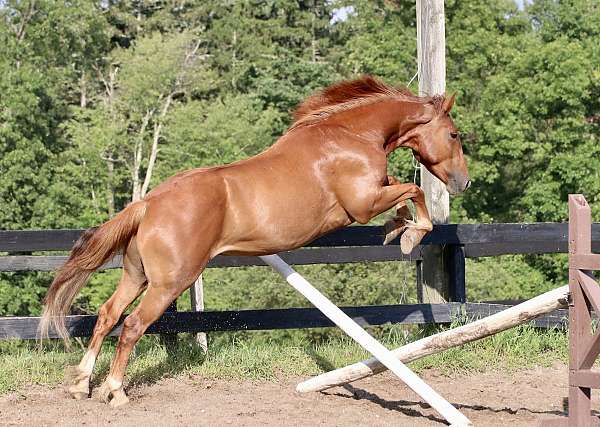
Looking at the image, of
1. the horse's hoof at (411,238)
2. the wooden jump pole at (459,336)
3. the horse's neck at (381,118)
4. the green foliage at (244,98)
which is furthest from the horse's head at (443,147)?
the green foliage at (244,98)

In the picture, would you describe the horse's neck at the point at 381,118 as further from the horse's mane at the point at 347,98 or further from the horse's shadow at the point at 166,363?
the horse's shadow at the point at 166,363

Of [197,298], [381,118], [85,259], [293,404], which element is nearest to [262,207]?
[381,118]

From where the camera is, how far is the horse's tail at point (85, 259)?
5.80 meters

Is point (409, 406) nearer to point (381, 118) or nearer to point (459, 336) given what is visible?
point (459, 336)

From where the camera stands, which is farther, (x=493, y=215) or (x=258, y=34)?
(x=258, y=34)

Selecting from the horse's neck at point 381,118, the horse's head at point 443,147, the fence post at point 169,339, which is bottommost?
the fence post at point 169,339

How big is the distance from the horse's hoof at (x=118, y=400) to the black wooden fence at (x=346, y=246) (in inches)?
42.8

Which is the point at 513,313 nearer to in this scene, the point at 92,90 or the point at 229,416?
the point at 229,416

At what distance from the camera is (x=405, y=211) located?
627 centimetres

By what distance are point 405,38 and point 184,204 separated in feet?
89.7

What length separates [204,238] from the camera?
5.69 m

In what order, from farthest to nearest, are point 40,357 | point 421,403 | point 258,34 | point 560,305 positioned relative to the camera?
point 258,34
point 40,357
point 421,403
point 560,305

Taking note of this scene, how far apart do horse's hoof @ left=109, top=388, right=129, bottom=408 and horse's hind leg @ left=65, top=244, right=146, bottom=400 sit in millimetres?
298

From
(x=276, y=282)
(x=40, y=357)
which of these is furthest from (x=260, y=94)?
(x=40, y=357)
